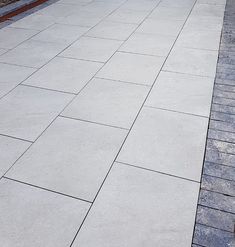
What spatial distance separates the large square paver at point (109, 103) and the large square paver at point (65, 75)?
16cm

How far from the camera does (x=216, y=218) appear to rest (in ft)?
6.29

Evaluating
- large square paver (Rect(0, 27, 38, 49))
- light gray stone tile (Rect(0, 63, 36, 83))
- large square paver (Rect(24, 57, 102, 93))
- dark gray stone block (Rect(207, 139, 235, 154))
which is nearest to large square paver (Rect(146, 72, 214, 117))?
dark gray stone block (Rect(207, 139, 235, 154))

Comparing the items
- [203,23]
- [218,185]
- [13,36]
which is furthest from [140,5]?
[218,185]

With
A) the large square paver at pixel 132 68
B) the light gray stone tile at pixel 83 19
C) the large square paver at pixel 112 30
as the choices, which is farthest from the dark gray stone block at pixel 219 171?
the light gray stone tile at pixel 83 19

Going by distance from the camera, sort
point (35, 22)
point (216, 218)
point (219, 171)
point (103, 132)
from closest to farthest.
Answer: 1. point (216, 218)
2. point (219, 171)
3. point (103, 132)
4. point (35, 22)

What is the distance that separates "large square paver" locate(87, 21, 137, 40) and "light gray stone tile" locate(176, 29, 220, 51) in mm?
909

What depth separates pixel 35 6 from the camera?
6.32m

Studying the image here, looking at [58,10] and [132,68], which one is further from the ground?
[58,10]

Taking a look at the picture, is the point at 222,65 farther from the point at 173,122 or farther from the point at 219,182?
the point at 219,182

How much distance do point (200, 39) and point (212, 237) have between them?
3.65m

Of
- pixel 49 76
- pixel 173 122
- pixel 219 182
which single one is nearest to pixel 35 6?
pixel 49 76

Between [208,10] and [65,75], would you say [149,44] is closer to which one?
[65,75]

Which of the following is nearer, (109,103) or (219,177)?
(219,177)

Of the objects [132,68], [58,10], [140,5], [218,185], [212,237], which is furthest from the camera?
[140,5]
